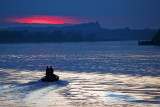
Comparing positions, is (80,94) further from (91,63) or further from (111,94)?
(91,63)

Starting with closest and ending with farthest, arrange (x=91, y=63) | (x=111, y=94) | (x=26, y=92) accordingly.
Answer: (x=111, y=94) → (x=26, y=92) → (x=91, y=63)

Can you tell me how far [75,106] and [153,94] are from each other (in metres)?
8.25

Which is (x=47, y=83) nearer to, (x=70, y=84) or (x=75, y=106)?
(x=70, y=84)

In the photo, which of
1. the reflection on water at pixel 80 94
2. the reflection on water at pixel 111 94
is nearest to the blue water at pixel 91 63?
the reflection on water at pixel 111 94

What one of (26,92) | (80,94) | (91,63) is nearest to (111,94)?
(80,94)

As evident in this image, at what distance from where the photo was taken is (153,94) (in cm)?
2653

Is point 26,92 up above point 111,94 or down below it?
above

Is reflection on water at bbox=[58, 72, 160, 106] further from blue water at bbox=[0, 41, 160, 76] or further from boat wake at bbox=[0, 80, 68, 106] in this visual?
blue water at bbox=[0, 41, 160, 76]

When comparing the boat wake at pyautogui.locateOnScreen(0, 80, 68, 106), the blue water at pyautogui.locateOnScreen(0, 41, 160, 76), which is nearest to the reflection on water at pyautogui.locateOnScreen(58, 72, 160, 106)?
the boat wake at pyautogui.locateOnScreen(0, 80, 68, 106)

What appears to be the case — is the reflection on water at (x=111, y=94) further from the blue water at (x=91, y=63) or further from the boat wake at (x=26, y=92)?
the blue water at (x=91, y=63)

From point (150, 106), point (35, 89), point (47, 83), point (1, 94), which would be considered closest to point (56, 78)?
point (47, 83)

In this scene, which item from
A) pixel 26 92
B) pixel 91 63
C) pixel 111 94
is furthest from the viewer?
pixel 91 63

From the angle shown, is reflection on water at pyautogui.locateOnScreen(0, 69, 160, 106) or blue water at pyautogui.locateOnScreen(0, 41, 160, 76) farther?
blue water at pyautogui.locateOnScreen(0, 41, 160, 76)

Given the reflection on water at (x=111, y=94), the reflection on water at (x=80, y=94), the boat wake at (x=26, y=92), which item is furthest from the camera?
the boat wake at (x=26, y=92)
